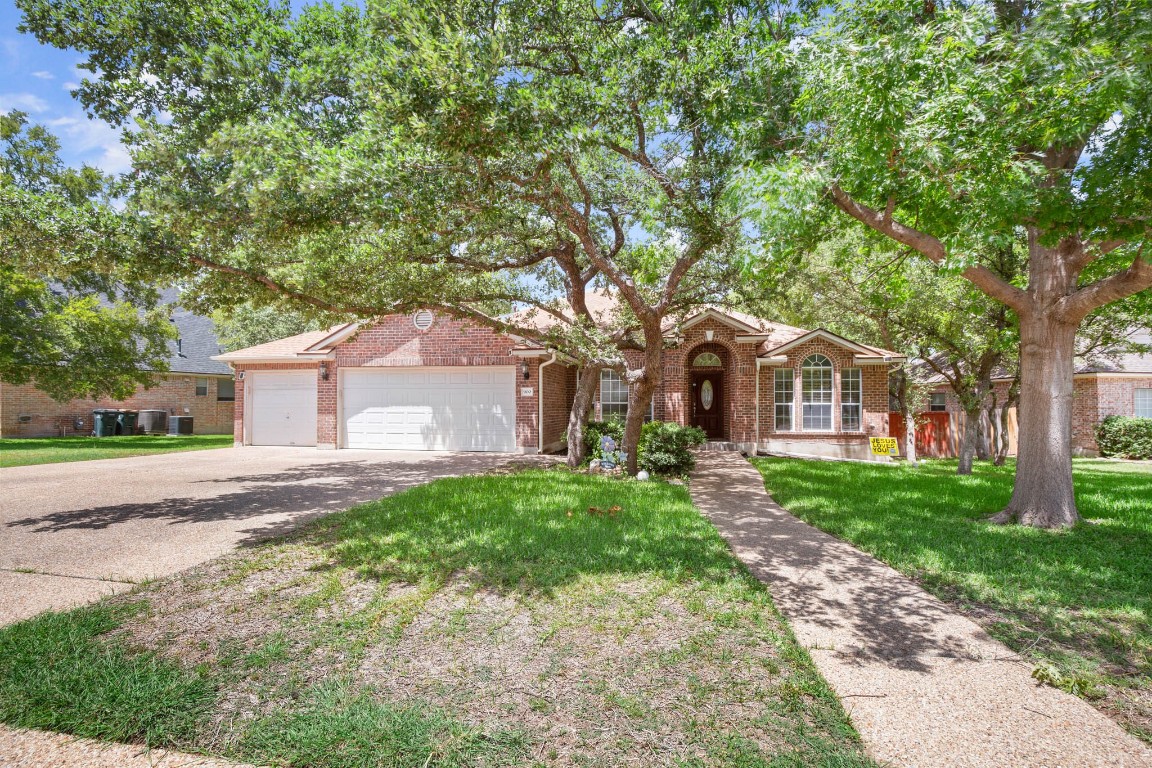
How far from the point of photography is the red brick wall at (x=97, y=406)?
20156 mm

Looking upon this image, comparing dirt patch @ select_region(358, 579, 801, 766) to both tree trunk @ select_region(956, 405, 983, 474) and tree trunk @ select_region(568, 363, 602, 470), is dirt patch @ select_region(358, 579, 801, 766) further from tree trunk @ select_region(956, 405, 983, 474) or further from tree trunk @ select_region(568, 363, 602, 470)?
tree trunk @ select_region(956, 405, 983, 474)

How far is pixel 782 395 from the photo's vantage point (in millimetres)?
16469

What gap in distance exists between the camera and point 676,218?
25.5ft

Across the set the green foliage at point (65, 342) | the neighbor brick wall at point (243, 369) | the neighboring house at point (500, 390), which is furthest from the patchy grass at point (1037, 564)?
the green foliage at point (65, 342)

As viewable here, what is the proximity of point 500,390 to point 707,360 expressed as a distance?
669cm

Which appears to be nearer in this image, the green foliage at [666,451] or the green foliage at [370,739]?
the green foliage at [370,739]

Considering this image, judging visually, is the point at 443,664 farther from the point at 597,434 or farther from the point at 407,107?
the point at 597,434

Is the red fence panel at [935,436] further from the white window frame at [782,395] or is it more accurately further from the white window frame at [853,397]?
the white window frame at [782,395]

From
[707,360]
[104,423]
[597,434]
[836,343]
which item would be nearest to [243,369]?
[104,423]

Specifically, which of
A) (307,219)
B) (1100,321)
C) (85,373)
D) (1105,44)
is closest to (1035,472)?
(1105,44)

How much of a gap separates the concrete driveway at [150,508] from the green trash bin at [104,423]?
1061 centimetres

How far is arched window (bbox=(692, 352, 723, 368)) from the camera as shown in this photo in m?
17.4

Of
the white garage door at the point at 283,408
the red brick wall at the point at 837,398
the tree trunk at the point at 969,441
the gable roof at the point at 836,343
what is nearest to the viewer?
the tree trunk at the point at 969,441

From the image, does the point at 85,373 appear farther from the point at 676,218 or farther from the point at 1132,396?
the point at 1132,396
